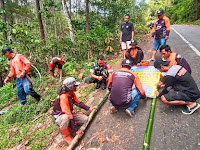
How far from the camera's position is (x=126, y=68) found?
3064 mm

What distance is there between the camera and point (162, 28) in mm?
4859

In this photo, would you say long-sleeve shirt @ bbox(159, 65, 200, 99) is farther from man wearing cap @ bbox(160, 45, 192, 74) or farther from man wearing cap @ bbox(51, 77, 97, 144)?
man wearing cap @ bbox(51, 77, 97, 144)

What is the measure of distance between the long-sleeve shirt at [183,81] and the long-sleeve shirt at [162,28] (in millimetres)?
2569

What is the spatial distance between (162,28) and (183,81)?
2857 mm

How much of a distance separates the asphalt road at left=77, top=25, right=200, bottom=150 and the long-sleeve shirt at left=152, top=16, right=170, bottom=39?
8.92 ft

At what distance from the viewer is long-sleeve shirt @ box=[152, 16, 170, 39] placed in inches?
187

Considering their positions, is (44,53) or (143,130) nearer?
(143,130)

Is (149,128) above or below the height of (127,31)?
below

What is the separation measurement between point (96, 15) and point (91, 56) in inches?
193

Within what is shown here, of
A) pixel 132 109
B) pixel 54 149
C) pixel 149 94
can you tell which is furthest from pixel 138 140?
pixel 54 149

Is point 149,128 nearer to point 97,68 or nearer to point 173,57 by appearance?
point 173,57

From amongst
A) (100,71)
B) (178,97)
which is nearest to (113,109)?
(178,97)

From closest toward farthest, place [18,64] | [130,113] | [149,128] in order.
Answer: [149,128] → [130,113] → [18,64]

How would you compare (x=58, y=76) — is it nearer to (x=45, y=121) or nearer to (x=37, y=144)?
(x=45, y=121)
